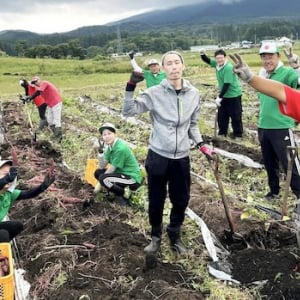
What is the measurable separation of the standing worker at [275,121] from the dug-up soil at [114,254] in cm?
81

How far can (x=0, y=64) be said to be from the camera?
125 ft

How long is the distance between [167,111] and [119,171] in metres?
2.21

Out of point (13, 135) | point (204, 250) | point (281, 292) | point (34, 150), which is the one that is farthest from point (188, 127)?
point (13, 135)

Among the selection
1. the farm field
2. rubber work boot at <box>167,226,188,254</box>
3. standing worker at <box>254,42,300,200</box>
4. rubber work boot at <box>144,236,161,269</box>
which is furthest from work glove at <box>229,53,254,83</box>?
standing worker at <box>254,42,300,200</box>

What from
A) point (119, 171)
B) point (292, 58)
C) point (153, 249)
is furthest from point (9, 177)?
point (292, 58)

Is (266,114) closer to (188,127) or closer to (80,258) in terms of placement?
(188,127)

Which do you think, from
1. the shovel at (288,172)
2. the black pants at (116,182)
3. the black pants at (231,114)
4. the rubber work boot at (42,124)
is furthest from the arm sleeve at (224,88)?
the rubber work boot at (42,124)

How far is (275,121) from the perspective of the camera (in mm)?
5387

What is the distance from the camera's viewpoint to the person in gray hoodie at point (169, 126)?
12.9 feet

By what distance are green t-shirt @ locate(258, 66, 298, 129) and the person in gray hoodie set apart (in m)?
1.41

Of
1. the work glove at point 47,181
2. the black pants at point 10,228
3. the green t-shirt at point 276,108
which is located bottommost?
the black pants at point 10,228

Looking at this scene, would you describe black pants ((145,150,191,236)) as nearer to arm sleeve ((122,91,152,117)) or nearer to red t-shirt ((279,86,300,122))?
arm sleeve ((122,91,152,117))

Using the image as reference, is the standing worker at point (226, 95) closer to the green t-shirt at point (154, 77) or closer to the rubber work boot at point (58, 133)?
the green t-shirt at point (154, 77)

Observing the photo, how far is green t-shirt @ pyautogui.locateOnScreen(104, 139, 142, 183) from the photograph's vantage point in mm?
5875
